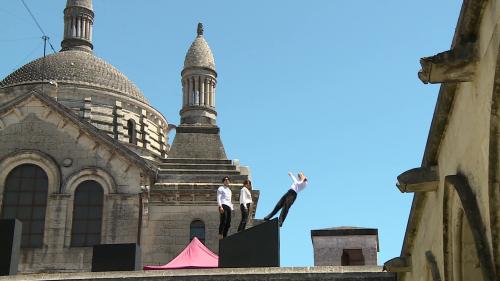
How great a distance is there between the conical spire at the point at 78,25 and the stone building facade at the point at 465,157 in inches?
1645

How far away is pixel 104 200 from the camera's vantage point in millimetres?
30297

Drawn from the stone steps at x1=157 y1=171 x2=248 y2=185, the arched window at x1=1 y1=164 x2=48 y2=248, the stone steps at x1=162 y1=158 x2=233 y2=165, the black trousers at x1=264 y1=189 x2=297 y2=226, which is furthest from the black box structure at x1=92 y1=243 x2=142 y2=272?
the stone steps at x1=162 y1=158 x2=233 y2=165

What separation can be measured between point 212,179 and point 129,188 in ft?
9.05

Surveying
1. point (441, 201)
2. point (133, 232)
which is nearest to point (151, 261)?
point (133, 232)

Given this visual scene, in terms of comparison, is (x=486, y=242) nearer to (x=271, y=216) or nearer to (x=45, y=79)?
(x=271, y=216)

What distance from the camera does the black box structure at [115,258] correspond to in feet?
72.6

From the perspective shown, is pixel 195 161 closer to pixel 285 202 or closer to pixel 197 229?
pixel 197 229

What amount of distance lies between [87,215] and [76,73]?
21.6 metres

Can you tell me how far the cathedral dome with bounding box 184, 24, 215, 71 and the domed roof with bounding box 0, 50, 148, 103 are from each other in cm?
1244

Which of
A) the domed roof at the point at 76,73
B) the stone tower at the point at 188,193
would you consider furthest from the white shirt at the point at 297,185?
the domed roof at the point at 76,73

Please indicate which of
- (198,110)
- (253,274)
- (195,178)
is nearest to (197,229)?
(195,178)

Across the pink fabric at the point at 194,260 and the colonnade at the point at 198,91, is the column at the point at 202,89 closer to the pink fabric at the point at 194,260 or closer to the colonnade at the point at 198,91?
the colonnade at the point at 198,91

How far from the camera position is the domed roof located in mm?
49938

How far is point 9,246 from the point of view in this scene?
21312 millimetres
